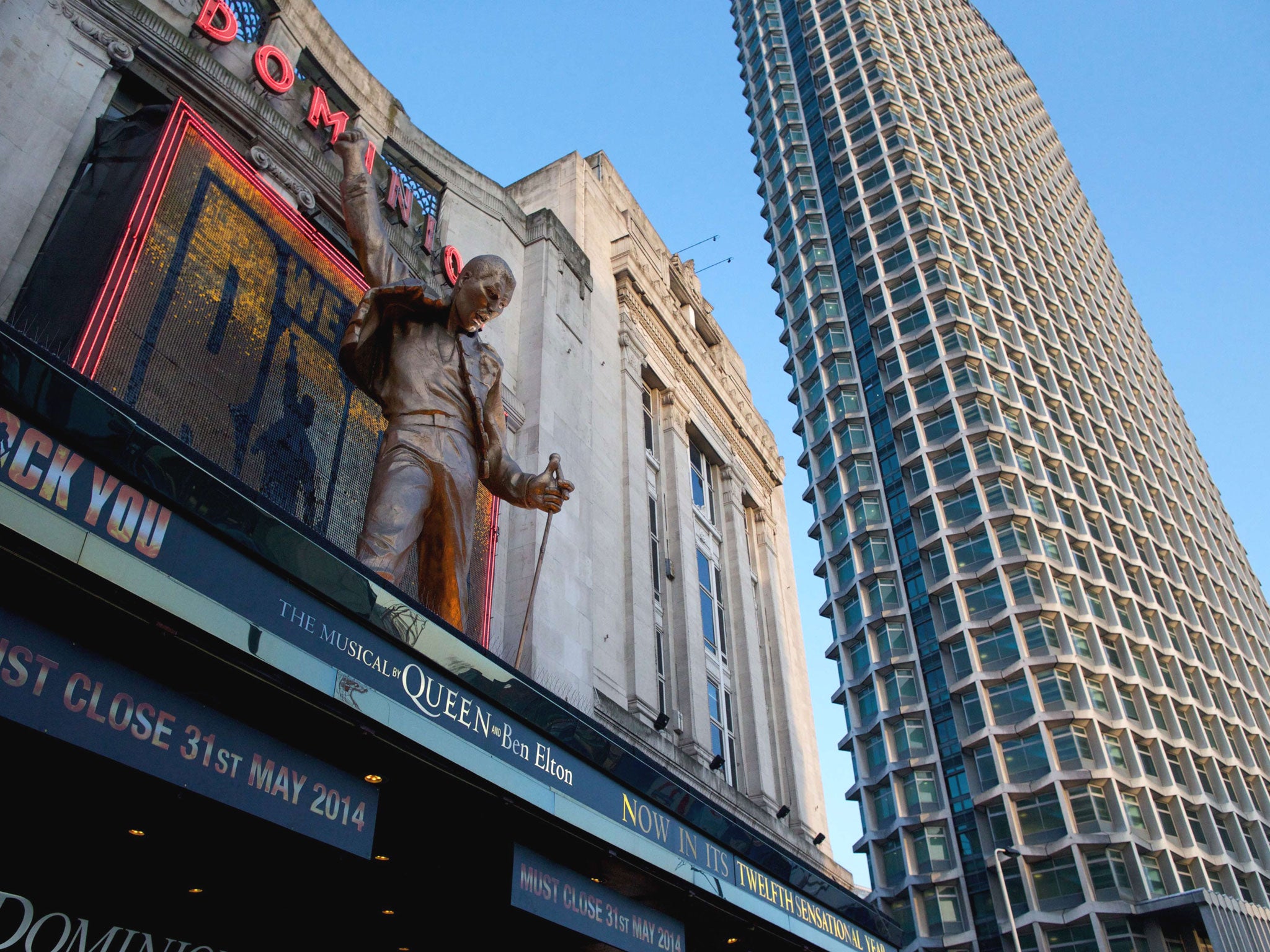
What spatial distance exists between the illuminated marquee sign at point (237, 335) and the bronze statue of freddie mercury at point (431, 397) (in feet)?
5.29

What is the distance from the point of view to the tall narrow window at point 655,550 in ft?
75.9

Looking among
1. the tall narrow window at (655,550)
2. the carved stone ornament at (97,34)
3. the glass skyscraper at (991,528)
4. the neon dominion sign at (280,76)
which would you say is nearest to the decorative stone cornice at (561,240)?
the neon dominion sign at (280,76)

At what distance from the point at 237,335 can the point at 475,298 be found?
3567 millimetres

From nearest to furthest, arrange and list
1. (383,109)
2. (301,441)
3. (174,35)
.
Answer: (301,441)
(174,35)
(383,109)

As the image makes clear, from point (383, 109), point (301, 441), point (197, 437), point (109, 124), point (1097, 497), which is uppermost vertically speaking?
point (1097, 497)

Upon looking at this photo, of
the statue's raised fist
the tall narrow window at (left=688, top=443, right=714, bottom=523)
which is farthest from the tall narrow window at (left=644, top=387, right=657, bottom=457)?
the statue's raised fist

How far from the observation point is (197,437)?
436 inches

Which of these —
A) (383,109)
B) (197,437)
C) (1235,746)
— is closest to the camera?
(197,437)

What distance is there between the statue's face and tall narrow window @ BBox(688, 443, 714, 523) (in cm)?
1679

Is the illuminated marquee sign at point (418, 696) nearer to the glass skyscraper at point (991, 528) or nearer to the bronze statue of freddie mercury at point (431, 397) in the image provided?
the bronze statue of freddie mercury at point (431, 397)

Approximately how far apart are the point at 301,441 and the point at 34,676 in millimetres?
8016

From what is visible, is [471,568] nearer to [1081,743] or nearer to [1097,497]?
[1081,743]

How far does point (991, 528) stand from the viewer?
65.4 m

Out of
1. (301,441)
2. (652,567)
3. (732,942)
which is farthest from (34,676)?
(652,567)
